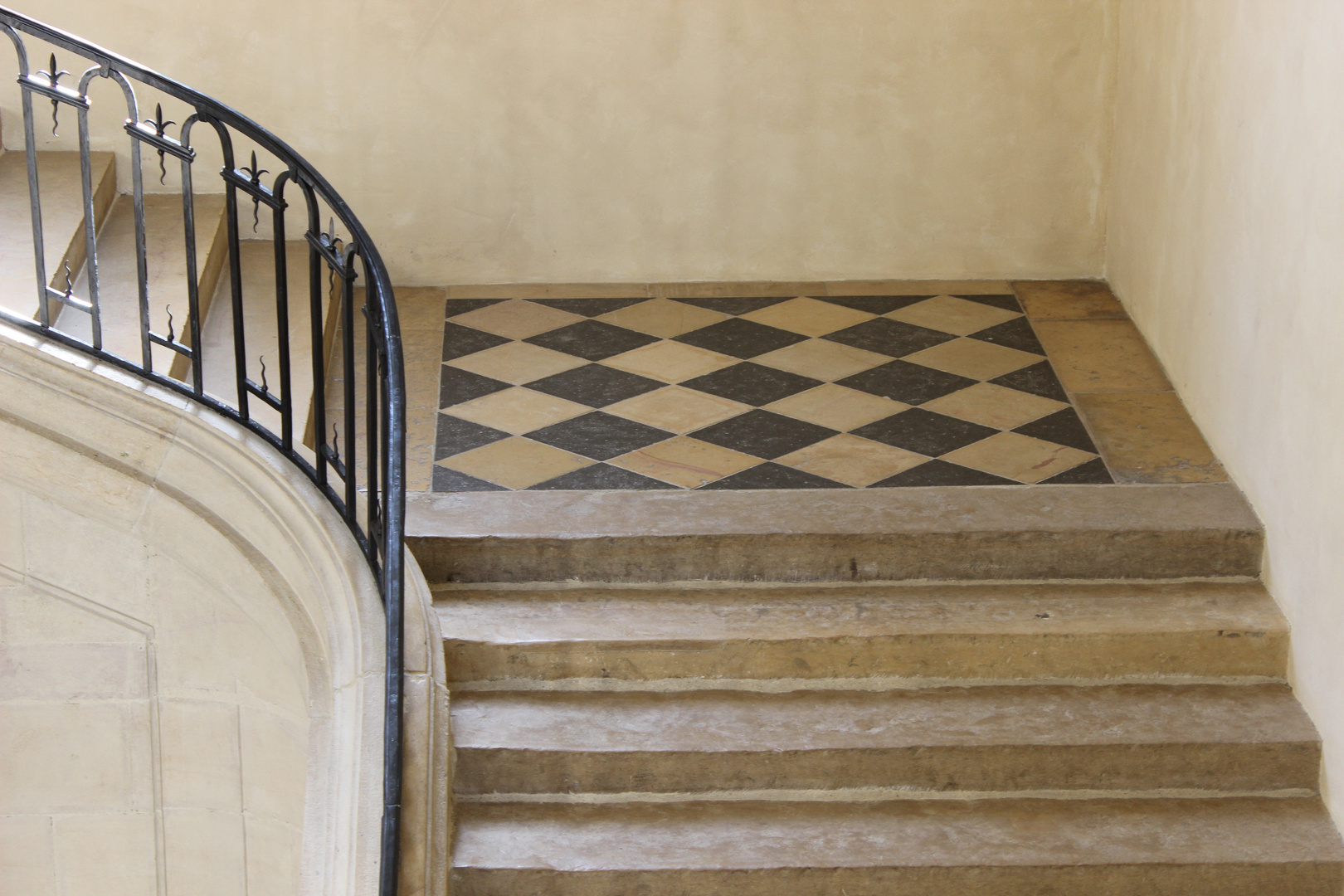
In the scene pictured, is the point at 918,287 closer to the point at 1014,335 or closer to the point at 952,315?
the point at 952,315

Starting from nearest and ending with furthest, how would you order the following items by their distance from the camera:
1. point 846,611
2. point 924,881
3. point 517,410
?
point 924,881
point 846,611
point 517,410

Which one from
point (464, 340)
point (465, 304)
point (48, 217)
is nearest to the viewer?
point (48, 217)

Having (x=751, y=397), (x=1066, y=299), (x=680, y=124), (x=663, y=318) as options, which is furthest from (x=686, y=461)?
(x=1066, y=299)

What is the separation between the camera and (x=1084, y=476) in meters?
4.19

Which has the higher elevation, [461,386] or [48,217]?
[48,217]

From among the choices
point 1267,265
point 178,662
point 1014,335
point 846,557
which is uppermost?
point 1267,265

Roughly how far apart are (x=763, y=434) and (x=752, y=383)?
412mm

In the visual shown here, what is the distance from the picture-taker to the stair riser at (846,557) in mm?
3822

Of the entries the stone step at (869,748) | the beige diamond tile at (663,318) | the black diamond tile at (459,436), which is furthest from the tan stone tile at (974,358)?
the stone step at (869,748)

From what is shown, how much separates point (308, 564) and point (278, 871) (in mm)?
1021

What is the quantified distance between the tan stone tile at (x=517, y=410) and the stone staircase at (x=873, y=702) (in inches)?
24.4

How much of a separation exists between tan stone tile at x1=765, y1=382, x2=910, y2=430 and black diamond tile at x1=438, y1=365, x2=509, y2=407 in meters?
0.96

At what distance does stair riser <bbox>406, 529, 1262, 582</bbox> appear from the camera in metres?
3.82

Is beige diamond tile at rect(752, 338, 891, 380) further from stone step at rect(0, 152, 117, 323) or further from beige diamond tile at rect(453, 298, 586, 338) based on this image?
stone step at rect(0, 152, 117, 323)
